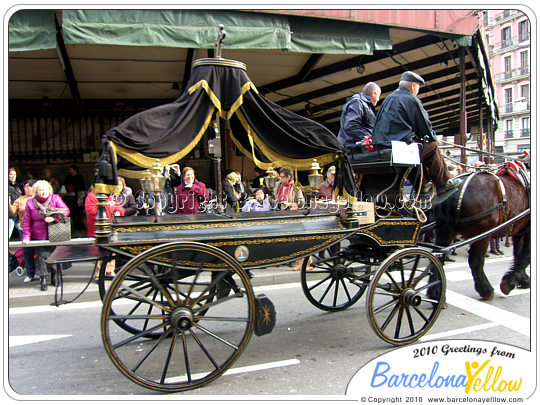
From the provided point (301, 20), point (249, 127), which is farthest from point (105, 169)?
point (301, 20)

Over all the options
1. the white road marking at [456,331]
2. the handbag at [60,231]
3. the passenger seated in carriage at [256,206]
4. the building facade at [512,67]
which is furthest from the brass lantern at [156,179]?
the handbag at [60,231]

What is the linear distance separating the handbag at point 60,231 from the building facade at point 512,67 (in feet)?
18.7

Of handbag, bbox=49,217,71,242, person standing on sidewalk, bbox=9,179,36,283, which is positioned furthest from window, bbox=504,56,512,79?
person standing on sidewalk, bbox=9,179,36,283

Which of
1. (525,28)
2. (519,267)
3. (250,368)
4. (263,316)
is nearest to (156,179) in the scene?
(263,316)

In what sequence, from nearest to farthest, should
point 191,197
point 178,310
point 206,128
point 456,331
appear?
point 178,310 < point 206,128 < point 456,331 < point 191,197

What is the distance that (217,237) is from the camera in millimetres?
3209

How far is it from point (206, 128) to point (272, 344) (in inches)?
85.1

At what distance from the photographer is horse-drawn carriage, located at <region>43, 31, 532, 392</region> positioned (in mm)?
3023

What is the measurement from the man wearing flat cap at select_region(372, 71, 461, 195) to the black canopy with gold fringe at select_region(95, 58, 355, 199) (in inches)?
33.2

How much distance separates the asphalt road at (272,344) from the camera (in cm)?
318

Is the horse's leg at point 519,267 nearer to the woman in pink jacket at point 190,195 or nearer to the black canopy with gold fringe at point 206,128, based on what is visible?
the black canopy with gold fringe at point 206,128

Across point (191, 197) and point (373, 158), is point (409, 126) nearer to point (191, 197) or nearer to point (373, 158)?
point (373, 158)

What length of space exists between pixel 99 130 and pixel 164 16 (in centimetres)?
531

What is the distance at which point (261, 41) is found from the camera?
6285 millimetres
